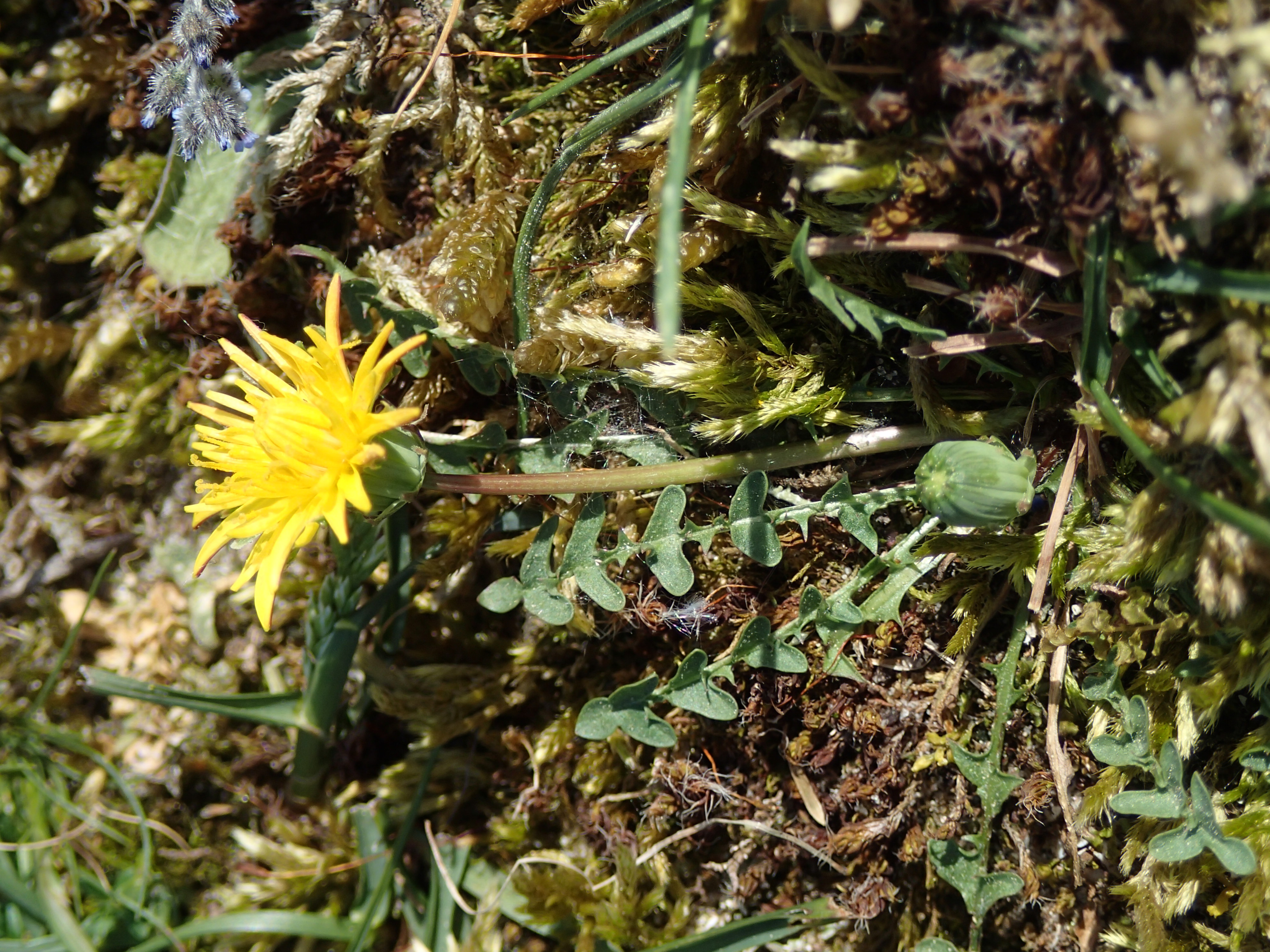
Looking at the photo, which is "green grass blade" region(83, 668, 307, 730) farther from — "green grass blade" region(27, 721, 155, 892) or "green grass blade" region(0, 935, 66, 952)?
"green grass blade" region(0, 935, 66, 952)

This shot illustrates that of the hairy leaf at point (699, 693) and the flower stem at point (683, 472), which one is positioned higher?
the flower stem at point (683, 472)

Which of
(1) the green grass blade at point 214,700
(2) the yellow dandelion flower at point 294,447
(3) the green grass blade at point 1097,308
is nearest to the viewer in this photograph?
(3) the green grass blade at point 1097,308

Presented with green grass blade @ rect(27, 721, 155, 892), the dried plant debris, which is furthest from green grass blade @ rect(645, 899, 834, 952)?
green grass blade @ rect(27, 721, 155, 892)

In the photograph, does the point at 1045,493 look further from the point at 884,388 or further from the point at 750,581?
→ the point at 750,581

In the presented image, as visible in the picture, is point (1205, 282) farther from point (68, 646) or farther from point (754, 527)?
point (68, 646)

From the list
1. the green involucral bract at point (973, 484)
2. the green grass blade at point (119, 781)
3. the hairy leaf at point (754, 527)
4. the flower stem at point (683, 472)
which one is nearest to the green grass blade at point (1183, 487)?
the green involucral bract at point (973, 484)

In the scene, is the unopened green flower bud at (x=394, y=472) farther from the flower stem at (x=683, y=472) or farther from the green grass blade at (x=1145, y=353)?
the green grass blade at (x=1145, y=353)

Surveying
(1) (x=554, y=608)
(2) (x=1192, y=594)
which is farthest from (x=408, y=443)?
(2) (x=1192, y=594)
